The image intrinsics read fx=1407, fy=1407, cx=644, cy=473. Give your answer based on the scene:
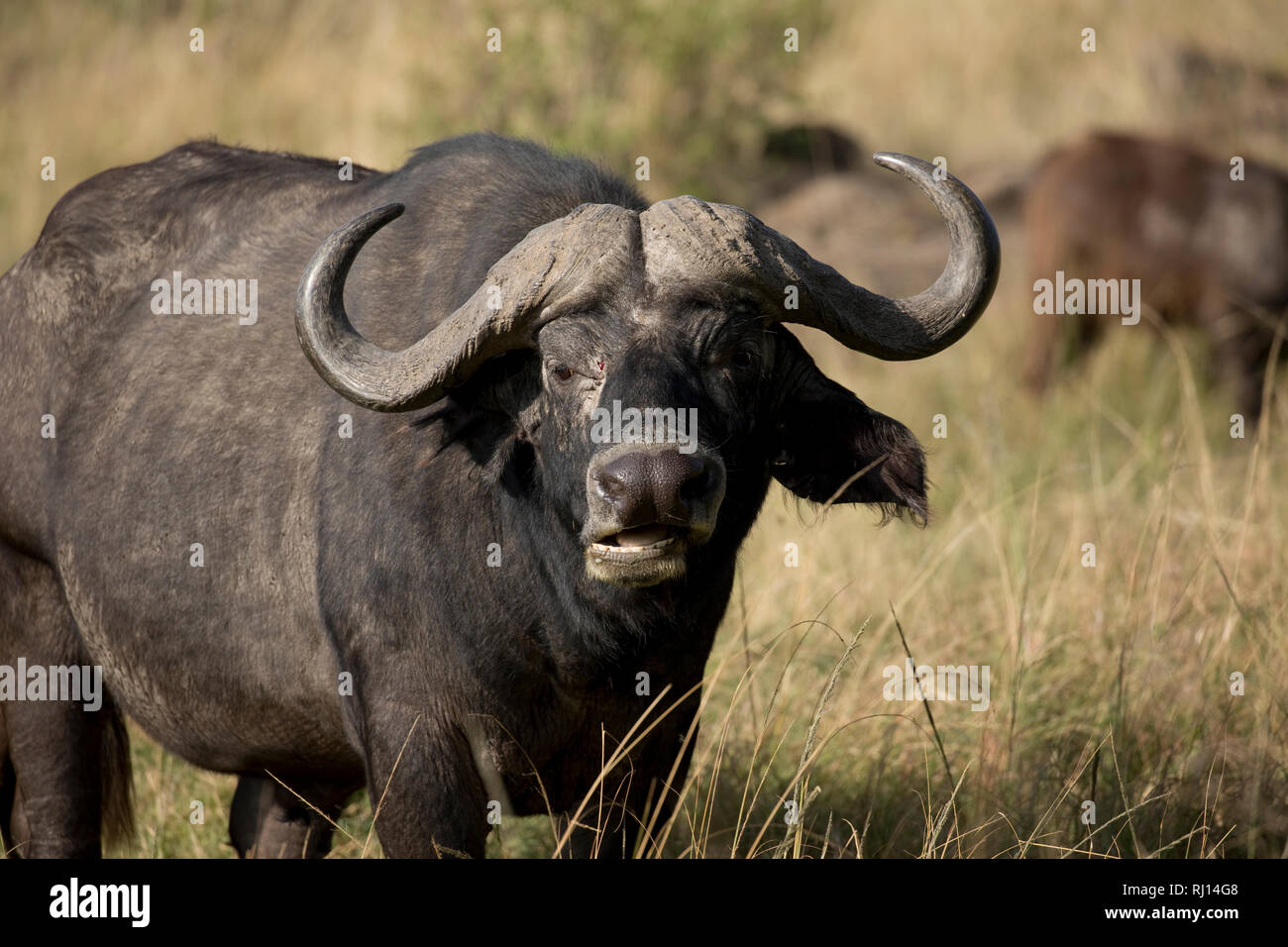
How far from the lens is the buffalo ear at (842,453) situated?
4078mm

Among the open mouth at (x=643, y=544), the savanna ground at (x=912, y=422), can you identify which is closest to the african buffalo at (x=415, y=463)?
the open mouth at (x=643, y=544)

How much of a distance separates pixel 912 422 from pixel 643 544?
7.41m

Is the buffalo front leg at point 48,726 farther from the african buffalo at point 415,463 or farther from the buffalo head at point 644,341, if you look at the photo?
the buffalo head at point 644,341

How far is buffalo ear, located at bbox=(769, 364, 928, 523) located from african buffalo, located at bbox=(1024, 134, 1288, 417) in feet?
24.3

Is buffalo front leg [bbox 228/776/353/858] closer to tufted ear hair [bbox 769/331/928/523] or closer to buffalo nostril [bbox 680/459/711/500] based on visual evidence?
tufted ear hair [bbox 769/331/928/523]

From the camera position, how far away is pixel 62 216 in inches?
186

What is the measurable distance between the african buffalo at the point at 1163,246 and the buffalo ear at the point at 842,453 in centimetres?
740

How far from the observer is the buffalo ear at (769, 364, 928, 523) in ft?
13.4

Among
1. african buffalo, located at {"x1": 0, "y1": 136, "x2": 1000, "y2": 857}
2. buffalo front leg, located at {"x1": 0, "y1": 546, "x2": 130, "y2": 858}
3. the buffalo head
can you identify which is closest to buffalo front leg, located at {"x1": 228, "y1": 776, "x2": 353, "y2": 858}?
african buffalo, located at {"x1": 0, "y1": 136, "x2": 1000, "y2": 857}

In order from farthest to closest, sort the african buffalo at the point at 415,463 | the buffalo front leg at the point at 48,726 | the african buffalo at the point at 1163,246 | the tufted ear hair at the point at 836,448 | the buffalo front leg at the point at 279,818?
1. the african buffalo at the point at 1163,246
2. the buffalo front leg at the point at 279,818
3. the buffalo front leg at the point at 48,726
4. the tufted ear hair at the point at 836,448
5. the african buffalo at the point at 415,463

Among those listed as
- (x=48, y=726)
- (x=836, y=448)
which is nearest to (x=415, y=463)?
(x=836, y=448)

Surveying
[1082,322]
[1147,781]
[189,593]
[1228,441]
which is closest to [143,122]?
[1082,322]
